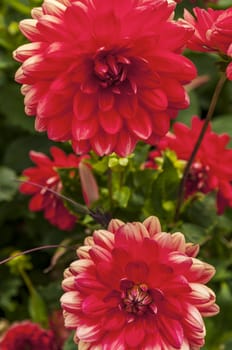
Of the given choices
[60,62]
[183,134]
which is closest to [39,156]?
[183,134]

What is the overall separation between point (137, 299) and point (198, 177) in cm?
26

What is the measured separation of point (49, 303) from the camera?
3.32 ft

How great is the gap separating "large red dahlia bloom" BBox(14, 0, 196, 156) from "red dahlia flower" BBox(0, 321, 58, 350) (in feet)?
1.24

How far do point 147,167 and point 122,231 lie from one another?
0.87 feet

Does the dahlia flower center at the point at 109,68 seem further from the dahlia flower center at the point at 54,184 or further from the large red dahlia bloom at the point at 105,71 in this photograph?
the dahlia flower center at the point at 54,184

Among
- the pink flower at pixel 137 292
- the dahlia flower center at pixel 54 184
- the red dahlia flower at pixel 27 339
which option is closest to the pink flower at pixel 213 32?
the pink flower at pixel 137 292

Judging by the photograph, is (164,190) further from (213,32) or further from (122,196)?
(213,32)

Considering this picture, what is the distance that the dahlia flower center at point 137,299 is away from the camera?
678mm

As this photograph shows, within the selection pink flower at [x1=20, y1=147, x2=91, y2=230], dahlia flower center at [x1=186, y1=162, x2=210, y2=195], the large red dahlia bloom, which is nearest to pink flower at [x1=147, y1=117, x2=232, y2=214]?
dahlia flower center at [x1=186, y1=162, x2=210, y2=195]

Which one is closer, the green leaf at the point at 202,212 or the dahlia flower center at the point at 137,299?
the dahlia flower center at the point at 137,299

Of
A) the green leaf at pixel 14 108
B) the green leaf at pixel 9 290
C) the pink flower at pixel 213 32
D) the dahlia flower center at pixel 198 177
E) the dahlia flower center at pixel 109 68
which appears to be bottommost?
the green leaf at pixel 9 290

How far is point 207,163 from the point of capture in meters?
0.92

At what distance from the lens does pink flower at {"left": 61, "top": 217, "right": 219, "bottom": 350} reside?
66 cm

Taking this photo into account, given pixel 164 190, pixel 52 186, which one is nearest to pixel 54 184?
pixel 52 186
